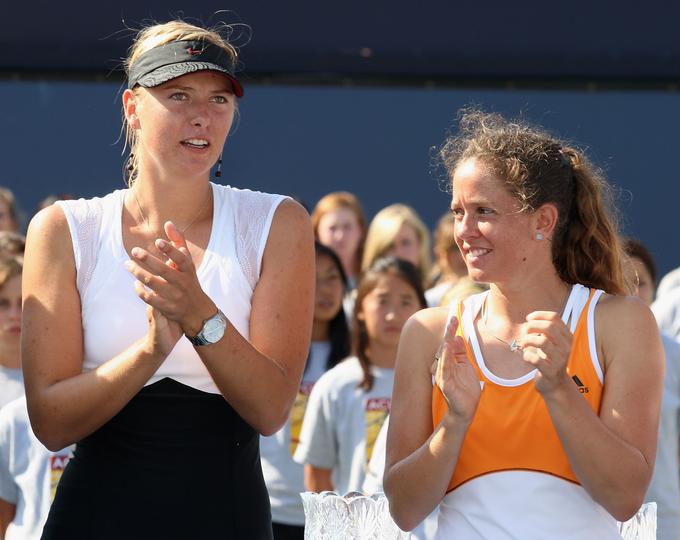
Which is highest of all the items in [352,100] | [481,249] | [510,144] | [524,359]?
[352,100]

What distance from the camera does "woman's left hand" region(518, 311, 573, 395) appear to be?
2.38 m

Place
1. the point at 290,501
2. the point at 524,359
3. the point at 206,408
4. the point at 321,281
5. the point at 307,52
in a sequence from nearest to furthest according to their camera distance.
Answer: the point at 524,359 < the point at 206,408 < the point at 290,501 < the point at 321,281 < the point at 307,52

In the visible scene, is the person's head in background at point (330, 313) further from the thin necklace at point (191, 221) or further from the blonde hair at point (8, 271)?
the thin necklace at point (191, 221)

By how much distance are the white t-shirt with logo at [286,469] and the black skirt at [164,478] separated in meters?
2.10

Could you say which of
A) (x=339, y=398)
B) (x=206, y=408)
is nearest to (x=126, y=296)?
(x=206, y=408)

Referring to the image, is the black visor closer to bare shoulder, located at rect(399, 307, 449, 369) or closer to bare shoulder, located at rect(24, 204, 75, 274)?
bare shoulder, located at rect(24, 204, 75, 274)

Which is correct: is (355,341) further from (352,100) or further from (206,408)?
(352,100)

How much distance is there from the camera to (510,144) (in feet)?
8.86

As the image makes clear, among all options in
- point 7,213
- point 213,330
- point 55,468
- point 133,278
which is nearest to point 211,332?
point 213,330

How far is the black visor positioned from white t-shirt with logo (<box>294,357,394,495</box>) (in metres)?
2.24

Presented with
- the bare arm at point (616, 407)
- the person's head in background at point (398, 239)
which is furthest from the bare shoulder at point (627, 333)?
the person's head in background at point (398, 239)

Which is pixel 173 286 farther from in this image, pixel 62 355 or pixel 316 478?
pixel 316 478

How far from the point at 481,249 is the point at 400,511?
56 cm

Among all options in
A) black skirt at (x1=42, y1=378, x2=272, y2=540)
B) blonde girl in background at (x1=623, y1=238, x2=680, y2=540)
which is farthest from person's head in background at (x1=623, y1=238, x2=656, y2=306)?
black skirt at (x1=42, y1=378, x2=272, y2=540)
